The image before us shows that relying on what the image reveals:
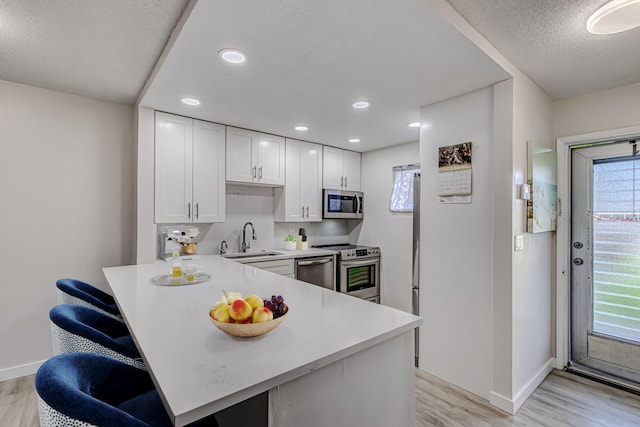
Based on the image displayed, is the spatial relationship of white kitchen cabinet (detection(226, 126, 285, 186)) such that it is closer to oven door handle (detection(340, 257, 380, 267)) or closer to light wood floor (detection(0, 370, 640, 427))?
oven door handle (detection(340, 257, 380, 267))

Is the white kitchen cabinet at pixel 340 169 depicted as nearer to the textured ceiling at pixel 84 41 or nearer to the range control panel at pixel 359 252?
the range control panel at pixel 359 252

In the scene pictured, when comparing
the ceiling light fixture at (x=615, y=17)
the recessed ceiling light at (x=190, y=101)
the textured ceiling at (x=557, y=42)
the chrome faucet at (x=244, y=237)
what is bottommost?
the chrome faucet at (x=244, y=237)

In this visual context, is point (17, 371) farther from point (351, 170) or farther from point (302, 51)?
point (351, 170)

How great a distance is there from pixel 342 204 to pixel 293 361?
346 centimetres

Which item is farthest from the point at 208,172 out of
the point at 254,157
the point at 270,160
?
the point at 270,160

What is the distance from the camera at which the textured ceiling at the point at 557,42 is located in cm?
158

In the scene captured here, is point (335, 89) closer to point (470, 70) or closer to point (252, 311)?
point (470, 70)

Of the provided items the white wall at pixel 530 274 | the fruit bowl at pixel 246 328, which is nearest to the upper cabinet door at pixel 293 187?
the white wall at pixel 530 274

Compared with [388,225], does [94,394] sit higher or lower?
lower

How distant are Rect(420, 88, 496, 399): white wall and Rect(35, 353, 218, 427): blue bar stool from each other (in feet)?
6.66

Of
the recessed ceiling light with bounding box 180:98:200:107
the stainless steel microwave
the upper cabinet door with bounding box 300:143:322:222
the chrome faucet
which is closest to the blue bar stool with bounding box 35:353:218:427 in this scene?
the recessed ceiling light with bounding box 180:98:200:107

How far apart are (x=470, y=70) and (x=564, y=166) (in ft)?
4.98

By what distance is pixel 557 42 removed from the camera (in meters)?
1.89

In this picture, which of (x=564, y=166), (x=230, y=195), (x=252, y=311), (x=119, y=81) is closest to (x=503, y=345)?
(x=564, y=166)
